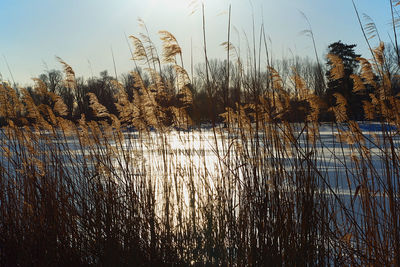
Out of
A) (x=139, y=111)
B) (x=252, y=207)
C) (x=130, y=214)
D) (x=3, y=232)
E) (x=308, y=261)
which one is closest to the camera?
(x=308, y=261)

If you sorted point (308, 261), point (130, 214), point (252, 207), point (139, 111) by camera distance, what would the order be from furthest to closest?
point (139, 111)
point (130, 214)
point (252, 207)
point (308, 261)


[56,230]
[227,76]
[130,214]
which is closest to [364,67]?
[227,76]

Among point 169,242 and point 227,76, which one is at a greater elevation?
point 227,76

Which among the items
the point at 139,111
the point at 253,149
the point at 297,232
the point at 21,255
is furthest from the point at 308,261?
the point at 21,255

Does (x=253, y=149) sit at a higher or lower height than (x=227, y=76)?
lower

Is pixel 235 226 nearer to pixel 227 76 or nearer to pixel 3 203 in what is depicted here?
pixel 227 76

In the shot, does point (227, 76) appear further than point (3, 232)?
No

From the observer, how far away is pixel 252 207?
207cm

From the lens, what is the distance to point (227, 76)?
227 centimetres

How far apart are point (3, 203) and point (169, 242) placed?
136cm

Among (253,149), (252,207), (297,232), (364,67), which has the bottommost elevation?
(297,232)

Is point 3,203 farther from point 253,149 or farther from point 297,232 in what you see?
point 297,232

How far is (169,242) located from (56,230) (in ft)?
2.70

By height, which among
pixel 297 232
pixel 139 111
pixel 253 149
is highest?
pixel 139 111
